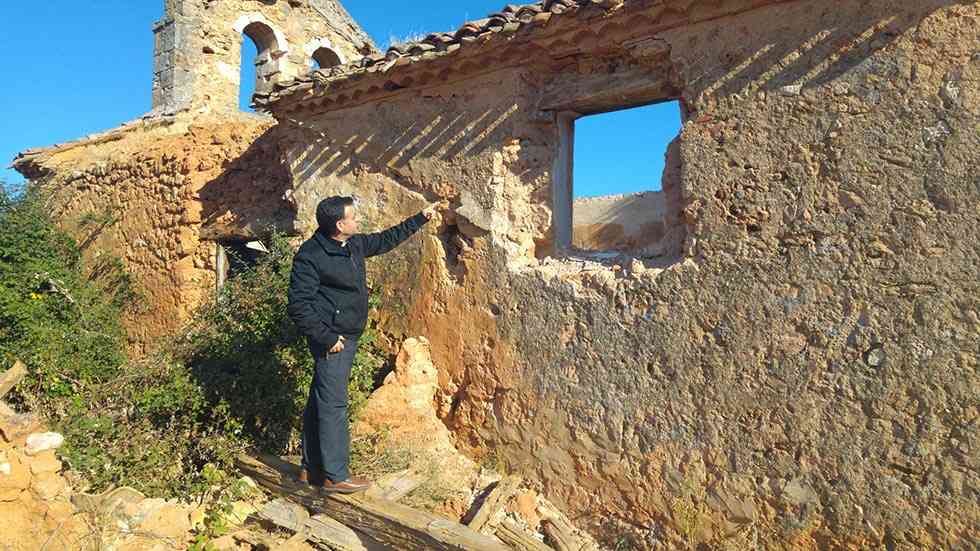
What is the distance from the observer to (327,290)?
156 inches

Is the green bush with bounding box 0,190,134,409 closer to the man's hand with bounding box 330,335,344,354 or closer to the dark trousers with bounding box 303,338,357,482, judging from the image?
the dark trousers with bounding box 303,338,357,482

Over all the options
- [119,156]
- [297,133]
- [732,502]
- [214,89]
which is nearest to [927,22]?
[732,502]

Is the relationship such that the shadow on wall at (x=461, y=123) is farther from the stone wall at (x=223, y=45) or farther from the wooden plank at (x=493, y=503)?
the stone wall at (x=223, y=45)

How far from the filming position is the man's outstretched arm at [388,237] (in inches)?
171

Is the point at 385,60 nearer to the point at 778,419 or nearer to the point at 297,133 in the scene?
the point at 297,133

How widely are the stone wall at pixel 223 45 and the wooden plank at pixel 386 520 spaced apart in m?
6.91

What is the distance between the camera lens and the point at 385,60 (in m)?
5.23

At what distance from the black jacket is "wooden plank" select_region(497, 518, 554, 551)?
58.9 inches

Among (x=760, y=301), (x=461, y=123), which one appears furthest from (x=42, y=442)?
(x=760, y=301)

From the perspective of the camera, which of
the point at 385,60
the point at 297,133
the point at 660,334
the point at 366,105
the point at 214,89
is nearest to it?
the point at 660,334

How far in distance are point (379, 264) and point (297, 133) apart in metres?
1.65

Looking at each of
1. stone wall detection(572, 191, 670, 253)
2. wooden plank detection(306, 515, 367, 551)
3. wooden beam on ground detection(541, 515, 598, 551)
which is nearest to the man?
wooden plank detection(306, 515, 367, 551)

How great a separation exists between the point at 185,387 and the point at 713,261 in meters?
4.08

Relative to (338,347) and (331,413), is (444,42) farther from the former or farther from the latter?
(331,413)
